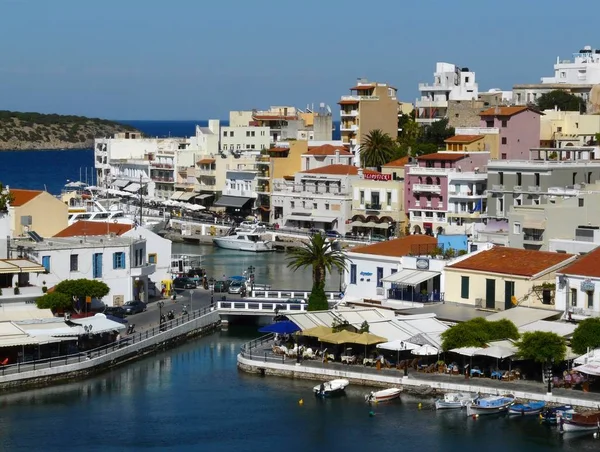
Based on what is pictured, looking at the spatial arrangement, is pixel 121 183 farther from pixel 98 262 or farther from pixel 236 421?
pixel 236 421

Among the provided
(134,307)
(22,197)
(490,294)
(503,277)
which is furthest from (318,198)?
(503,277)

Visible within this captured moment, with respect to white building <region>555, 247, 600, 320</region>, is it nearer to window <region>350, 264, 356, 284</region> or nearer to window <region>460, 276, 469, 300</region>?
window <region>460, 276, 469, 300</region>

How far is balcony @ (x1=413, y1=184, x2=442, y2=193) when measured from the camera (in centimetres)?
8681

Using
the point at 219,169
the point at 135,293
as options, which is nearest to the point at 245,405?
the point at 135,293

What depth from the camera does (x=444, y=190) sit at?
86375 millimetres

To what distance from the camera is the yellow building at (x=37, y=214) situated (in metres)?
66.4

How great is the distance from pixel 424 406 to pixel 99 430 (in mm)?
9488

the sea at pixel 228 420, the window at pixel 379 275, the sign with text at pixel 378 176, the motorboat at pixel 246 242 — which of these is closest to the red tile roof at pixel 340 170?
the sign with text at pixel 378 176

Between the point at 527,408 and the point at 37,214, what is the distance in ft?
106

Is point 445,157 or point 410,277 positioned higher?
point 445,157

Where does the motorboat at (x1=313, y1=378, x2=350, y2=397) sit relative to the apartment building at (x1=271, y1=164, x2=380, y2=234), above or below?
below

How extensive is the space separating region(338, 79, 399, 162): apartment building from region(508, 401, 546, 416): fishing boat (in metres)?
65.7

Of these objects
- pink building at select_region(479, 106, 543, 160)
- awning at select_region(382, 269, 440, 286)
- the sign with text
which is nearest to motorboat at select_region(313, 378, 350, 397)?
awning at select_region(382, 269, 440, 286)

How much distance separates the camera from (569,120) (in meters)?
98.6
